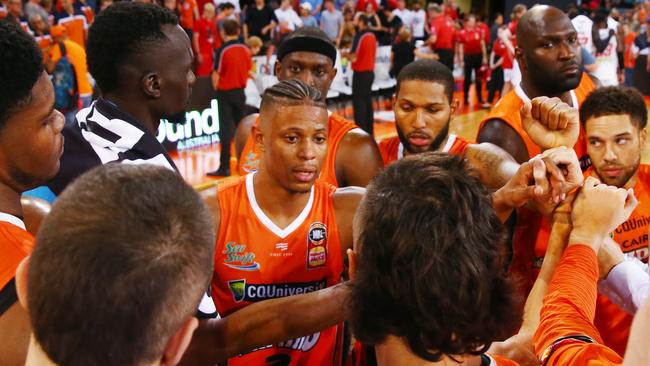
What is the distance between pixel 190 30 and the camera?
12.9 metres

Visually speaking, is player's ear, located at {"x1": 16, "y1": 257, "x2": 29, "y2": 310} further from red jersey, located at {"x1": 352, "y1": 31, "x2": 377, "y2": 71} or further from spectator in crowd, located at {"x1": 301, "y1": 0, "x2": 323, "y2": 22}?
spectator in crowd, located at {"x1": 301, "y1": 0, "x2": 323, "y2": 22}

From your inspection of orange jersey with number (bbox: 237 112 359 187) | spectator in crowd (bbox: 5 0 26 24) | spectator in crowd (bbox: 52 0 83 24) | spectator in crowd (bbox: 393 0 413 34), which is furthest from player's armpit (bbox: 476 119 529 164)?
spectator in crowd (bbox: 393 0 413 34)

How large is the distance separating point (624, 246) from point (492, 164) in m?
0.75

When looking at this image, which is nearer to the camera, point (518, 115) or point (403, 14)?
point (518, 115)

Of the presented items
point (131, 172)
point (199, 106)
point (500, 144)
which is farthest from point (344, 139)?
point (199, 106)

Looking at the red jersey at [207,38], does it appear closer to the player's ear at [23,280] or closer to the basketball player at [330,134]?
the basketball player at [330,134]

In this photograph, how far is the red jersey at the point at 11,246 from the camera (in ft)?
4.99

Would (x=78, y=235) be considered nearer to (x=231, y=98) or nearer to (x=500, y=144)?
(x=500, y=144)

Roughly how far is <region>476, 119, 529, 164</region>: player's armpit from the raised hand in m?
0.83

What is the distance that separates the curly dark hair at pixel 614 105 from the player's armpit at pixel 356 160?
40.2 inches

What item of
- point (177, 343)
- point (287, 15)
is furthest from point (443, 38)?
point (177, 343)

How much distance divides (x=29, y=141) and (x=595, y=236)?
161 cm

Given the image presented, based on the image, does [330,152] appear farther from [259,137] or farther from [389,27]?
[389,27]

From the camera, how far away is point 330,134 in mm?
3449
